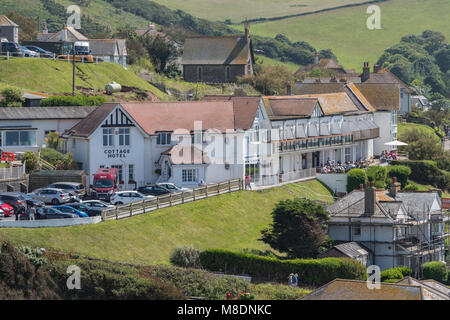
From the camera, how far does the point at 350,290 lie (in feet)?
162

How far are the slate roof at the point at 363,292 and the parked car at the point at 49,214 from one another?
18159mm

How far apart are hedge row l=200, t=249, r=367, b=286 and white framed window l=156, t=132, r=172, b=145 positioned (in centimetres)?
1790

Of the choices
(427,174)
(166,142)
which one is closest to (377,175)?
(427,174)

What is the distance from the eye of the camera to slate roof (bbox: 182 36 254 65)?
133 m

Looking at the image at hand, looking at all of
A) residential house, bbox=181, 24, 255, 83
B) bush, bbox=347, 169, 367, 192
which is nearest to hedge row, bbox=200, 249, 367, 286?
bush, bbox=347, 169, 367, 192

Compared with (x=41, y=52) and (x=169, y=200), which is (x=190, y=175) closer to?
(x=169, y=200)

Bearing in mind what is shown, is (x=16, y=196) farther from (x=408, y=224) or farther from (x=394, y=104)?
(x=394, y=104)

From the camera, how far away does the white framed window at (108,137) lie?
76000mm

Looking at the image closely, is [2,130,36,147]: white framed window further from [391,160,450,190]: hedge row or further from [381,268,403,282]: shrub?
[391,160,450,190]: hedge row

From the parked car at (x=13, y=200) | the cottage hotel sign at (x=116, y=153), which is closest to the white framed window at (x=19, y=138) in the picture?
the cottage hotel sign at (x=116, y=153)

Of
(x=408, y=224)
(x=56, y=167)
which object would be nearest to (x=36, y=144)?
(x=56, y=167)

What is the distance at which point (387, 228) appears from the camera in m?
70.4

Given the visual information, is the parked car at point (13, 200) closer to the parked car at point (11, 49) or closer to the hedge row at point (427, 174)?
the parked car at point (11, 49)
